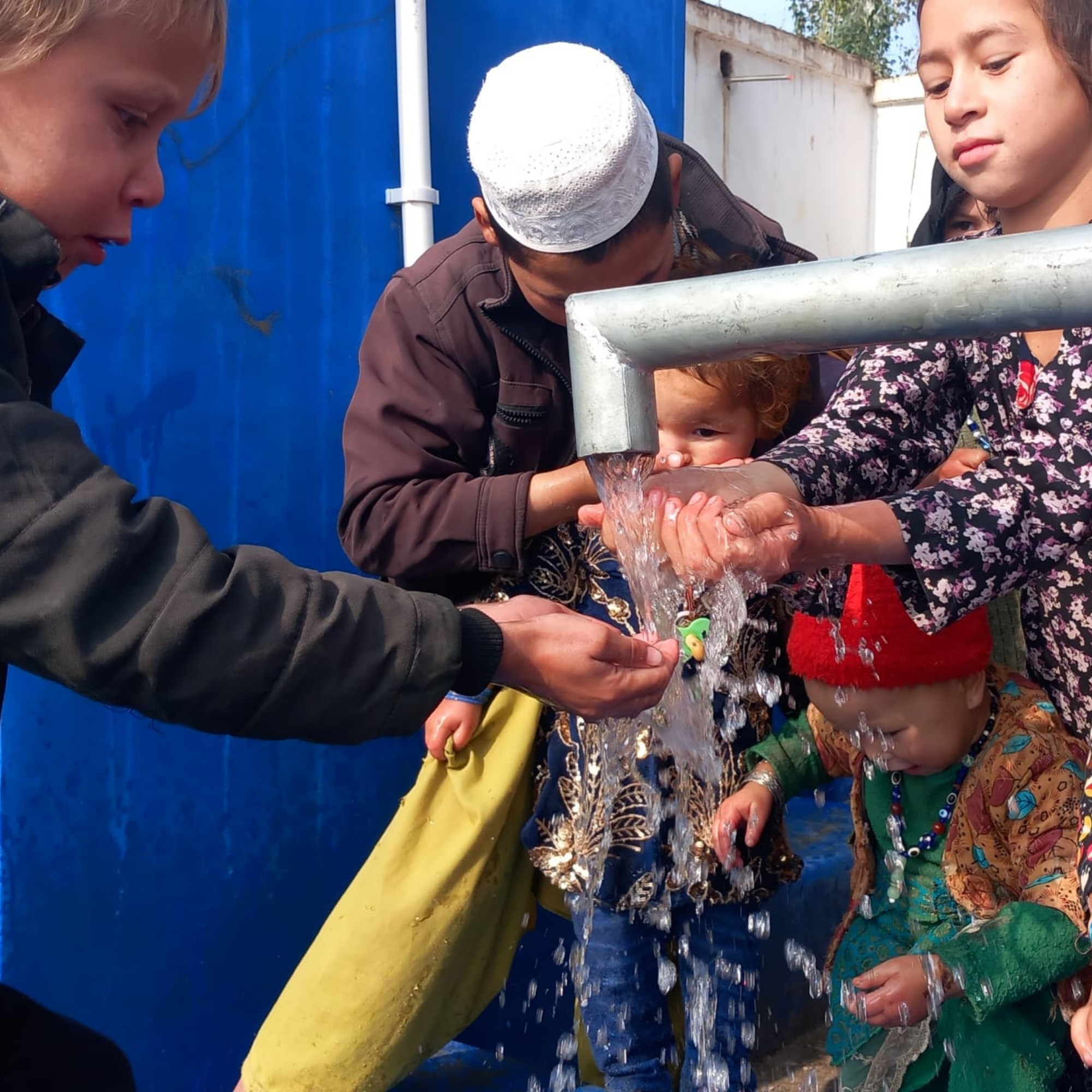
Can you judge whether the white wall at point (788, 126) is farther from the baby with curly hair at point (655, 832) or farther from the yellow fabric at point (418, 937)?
the yellow fabric at point (418, 937)

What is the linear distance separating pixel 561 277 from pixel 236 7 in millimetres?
1108

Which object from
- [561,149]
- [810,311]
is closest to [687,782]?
[561,149]

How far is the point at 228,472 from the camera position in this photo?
9.56ft

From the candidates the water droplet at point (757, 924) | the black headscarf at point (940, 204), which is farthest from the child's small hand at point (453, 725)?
the black headscarf at point (940, 204)

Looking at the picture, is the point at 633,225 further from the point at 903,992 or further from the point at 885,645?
the point at 903,992

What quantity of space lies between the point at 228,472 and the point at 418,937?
1.12 m

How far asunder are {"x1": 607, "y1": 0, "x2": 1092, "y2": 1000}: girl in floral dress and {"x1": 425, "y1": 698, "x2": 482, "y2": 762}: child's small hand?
2.97 ft

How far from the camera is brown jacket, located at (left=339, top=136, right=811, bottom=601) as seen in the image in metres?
2.36

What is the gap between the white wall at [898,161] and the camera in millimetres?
8695

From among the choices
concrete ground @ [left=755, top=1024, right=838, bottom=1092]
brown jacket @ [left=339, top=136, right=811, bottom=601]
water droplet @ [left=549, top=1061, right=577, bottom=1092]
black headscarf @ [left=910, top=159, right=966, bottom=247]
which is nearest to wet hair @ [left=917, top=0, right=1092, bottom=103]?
brown jacket @ [left=339, top=136, right=811, bottom=601]

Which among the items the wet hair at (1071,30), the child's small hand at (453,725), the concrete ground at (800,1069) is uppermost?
the wet hair at (1071,30)

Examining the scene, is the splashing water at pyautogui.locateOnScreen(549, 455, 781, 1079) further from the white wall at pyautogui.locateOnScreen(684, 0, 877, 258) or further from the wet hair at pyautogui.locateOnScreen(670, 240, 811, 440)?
the white wall at pyautogui.locateOnScreen(684, 0, 877, 258)

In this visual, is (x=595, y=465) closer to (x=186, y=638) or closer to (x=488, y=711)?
(x=186, y=638)

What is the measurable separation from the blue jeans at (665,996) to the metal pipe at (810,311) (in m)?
1.37
